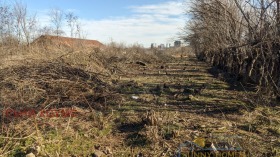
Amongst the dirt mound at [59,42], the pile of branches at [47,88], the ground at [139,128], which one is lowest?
the ground at [139,128]

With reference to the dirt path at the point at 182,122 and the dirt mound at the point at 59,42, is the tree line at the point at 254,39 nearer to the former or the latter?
the dirt path at the point at 182,122

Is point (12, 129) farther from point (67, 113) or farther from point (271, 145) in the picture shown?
point (271, 145)

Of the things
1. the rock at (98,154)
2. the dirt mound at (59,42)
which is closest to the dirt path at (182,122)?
the rock at (98,154)

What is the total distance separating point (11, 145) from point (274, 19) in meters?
6.06

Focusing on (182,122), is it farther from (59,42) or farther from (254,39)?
(59,42)

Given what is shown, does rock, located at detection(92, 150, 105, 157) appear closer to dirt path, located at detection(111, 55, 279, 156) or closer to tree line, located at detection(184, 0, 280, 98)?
dirt path, located at detection(111, 55, 279, 156)

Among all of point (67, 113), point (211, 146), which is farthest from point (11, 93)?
point (211, 146)

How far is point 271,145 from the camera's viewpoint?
362cm

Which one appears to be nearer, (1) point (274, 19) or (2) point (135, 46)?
(1) point (274, 19)

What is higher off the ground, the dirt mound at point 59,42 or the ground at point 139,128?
the dirt mound at point 59,42

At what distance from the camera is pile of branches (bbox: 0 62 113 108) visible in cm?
558

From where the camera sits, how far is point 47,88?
6.21 m

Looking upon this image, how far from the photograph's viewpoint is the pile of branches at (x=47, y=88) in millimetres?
5582

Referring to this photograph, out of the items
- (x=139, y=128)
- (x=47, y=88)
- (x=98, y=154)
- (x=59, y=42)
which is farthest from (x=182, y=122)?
(x=59, y=42)
